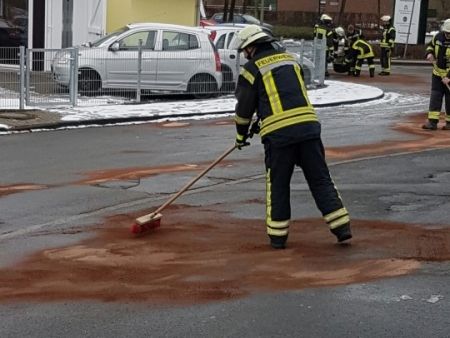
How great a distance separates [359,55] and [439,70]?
1228 cm

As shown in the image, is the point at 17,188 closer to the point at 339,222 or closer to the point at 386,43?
the point at 339,222

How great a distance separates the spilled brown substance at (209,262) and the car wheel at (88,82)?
9.37 meters

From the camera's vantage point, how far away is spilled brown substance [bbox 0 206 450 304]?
558 cm

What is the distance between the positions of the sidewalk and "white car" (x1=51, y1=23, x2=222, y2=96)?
41 cm

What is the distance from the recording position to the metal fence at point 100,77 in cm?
1524

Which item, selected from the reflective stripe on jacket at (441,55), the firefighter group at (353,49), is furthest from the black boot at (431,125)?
the firefighter group at (353,49)

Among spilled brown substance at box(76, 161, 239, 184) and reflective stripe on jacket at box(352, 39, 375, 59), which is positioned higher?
reflective stripe on jacket at box(352, 39, 375, 59)

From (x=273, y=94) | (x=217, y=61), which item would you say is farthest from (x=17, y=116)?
(x=273, y=94)

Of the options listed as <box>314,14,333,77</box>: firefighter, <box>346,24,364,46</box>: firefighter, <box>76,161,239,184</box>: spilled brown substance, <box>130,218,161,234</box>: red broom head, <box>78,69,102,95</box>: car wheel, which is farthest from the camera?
<box>346,24,364,46</box>: firefighter

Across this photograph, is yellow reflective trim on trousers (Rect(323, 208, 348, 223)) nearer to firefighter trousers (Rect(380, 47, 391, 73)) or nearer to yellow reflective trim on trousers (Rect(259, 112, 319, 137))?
yellow reflective trim on trousers (Rect(259, 112, 319, 137))

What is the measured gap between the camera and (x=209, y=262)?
6.20 m

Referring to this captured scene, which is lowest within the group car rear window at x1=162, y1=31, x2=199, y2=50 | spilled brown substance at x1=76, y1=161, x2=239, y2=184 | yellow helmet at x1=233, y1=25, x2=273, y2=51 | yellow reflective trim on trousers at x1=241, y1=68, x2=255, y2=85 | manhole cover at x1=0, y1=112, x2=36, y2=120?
manhole cover at x1=0, y1=112, x2=36, y2=120

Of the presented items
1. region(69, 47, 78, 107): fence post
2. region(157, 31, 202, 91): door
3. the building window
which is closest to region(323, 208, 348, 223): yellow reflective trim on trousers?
region(69, 47, 78, 107): fence post

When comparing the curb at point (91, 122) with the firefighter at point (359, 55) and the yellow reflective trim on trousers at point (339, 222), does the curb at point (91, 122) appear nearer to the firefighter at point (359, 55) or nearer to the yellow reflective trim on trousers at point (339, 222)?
the yellow reflective trim on trousers at point (339, 222)
